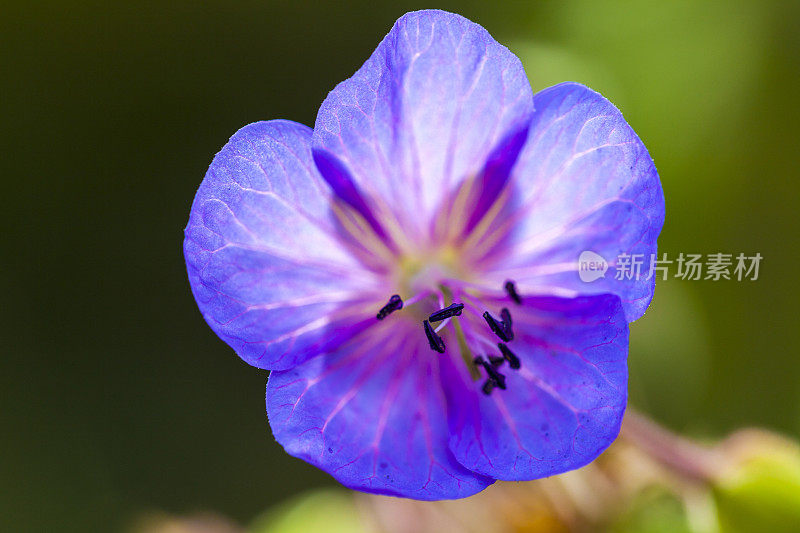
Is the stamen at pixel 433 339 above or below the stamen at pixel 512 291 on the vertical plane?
below

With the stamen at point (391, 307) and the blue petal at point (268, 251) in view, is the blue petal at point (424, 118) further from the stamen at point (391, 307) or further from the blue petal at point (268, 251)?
the stamen at point (391, 307)

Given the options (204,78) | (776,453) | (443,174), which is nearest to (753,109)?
(776,453)

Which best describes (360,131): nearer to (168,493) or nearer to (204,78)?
(204,78)

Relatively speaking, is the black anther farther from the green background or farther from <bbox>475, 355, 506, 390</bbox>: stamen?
the green background

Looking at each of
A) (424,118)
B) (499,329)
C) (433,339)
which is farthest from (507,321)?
(424,118)

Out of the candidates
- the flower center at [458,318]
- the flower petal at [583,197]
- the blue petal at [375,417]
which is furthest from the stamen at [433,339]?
the flower petal at [583,197]

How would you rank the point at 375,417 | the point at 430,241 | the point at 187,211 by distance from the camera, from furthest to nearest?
1. the point at 187,211
2. the point at 430,241
3. the point at 375,417

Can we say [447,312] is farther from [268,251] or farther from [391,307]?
[268,251]
